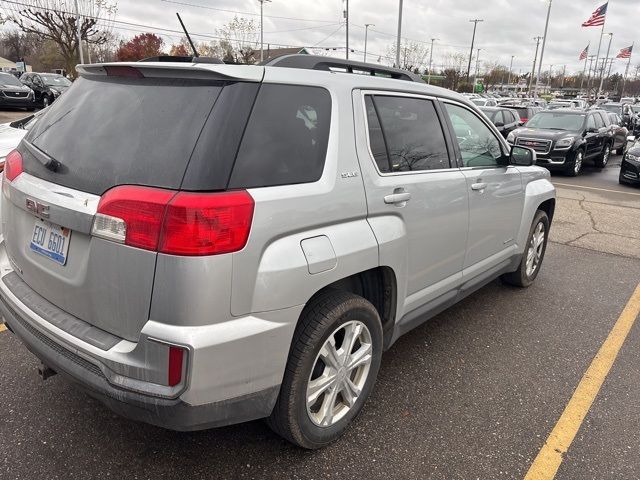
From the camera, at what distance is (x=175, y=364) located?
71.9 inches

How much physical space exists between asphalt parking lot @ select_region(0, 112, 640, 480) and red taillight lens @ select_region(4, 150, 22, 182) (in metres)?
1.27

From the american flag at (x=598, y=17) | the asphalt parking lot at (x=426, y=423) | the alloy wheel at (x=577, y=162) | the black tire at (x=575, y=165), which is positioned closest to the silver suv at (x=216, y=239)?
the asphalt parking lot at (x=426, y=423)

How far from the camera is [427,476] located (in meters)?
2.36

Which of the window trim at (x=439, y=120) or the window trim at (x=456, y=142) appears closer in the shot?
the window trim at (x=439, y=120)

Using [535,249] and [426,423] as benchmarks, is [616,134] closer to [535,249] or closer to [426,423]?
[535,249]

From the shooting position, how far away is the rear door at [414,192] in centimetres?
254

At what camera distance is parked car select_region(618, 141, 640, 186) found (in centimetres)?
1146

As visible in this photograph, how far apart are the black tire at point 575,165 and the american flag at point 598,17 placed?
22.4 metres

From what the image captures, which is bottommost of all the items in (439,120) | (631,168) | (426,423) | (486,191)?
(426,423)

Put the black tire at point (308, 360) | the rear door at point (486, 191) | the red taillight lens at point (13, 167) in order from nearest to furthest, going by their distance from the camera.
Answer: the black tire at point (308, 360) → the red taillight lens at point (13, 167) → the rear door at point (486, 191)

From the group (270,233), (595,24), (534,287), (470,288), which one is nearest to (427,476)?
(270,233)

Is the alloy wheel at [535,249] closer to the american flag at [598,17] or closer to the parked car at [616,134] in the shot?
the parked car at [616,134]

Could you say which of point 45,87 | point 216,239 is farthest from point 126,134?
point 45,87

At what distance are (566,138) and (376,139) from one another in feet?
40.1
